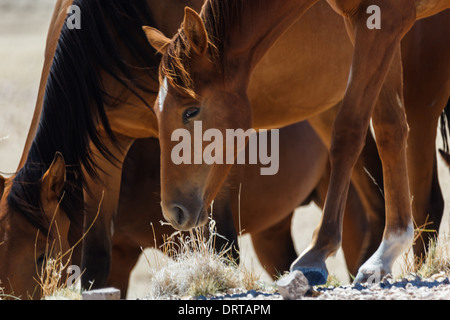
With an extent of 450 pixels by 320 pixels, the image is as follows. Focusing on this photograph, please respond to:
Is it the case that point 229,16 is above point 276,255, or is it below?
above

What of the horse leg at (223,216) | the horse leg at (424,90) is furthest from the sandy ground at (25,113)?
the horse leg at (424,90)

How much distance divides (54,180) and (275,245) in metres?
3.80

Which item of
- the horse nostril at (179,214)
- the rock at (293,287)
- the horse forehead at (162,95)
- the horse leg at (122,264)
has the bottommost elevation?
the horse leg at (122,264)

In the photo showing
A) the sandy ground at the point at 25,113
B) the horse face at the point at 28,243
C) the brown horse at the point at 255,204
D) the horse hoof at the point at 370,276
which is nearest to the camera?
the horse hoof at the point at 370,276

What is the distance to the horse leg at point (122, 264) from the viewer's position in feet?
22.8

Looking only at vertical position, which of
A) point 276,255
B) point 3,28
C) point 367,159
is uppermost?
point 3,28

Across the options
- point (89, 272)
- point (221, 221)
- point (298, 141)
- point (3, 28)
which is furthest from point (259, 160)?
point (3, 28)

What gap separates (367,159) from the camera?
6.67 metres

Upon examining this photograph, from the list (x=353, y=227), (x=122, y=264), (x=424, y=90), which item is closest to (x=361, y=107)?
(x=424, y=90)

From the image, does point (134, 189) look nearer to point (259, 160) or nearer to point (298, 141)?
point (259, 160)

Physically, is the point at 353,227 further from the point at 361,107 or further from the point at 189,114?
the point at 189,114

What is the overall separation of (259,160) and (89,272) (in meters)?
2.26

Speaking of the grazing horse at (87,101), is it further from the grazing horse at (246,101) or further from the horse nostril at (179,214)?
the horse nostril at (179,214)

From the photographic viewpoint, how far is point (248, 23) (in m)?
4.01
